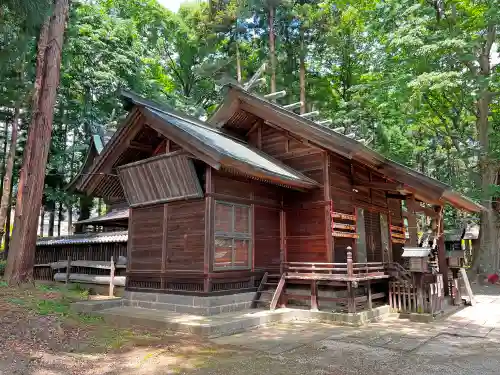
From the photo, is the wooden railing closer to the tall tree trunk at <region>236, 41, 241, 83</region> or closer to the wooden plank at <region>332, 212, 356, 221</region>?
the wooden plank at <region>332, 212, 356, 221</region>

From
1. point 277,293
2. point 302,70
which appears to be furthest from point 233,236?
point 302,70

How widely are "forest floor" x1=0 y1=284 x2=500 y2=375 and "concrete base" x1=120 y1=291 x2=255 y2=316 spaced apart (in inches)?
49.8

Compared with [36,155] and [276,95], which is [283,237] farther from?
[36,155]

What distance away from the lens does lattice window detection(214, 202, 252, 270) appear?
9531 mm

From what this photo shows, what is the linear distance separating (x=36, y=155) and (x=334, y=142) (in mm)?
8397

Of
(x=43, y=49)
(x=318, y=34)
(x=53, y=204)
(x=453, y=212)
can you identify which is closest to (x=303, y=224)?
(x=43, y=49)

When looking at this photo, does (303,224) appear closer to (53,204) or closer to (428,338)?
(428,338)

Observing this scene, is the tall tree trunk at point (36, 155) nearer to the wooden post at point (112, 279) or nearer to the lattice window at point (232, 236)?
the wooden post at point (112, 279)

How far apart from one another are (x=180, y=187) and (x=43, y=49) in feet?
20.8

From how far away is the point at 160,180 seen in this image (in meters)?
10.3

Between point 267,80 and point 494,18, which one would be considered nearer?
point 494,18

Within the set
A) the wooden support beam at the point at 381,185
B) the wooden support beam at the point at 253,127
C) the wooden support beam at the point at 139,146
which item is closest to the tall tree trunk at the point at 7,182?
the wooden support beam at the point at 139,146

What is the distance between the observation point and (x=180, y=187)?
9859mm

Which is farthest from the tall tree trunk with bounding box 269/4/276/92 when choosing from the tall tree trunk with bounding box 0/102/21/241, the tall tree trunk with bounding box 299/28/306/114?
the tall tree trunk with bounding box 0/102/21/241
